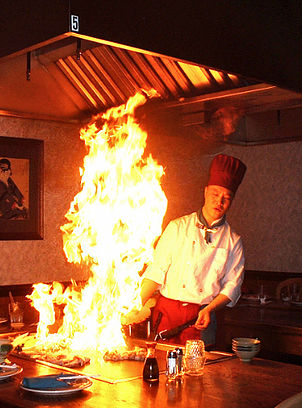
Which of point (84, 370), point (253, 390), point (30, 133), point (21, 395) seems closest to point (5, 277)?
point (30, 133)

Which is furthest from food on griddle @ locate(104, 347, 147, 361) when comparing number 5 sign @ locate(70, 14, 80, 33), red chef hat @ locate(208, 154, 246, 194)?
number 5 sign @ locate(70, 14, 80, 33)

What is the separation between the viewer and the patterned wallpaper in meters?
4.30

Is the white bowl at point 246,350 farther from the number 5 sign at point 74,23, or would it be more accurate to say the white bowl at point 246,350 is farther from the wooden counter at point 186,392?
the number 5 sign at point 74,23

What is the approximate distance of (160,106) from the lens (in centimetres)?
289

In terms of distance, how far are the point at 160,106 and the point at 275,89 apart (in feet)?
2.23

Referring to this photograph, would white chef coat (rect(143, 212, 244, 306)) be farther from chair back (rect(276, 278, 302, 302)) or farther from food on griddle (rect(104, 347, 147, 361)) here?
chair back (rect(276, 278, 302, 302))

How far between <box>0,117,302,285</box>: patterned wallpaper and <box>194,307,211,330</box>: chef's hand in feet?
5.23

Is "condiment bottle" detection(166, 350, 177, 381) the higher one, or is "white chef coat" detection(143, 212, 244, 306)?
"white chef coat" detection(143, 212, 244, 306)

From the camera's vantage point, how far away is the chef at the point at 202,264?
3.34 meters

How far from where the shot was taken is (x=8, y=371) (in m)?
2.26

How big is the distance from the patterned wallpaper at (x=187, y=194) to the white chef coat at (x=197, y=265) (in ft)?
3.69

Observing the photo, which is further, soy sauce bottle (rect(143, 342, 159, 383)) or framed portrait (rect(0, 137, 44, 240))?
framed portrait (rect(0, 137, 44, 240))

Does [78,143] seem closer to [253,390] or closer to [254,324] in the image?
[254,324]

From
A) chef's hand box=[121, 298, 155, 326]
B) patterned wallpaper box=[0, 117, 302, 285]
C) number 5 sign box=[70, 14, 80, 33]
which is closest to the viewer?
number 5 sign box=[70, 14, 80, 33]
